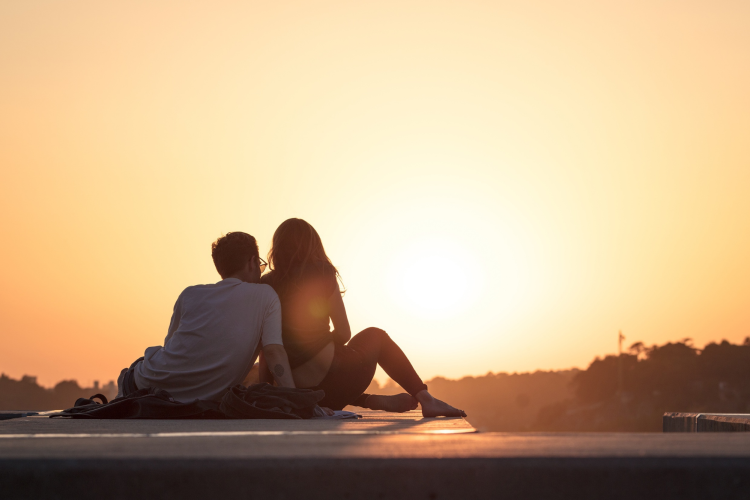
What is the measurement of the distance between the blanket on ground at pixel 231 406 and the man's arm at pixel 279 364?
0.34m

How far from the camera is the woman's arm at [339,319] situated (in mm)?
5264

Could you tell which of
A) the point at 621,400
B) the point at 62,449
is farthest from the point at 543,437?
the point at 621,400

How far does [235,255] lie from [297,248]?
49 centimetres

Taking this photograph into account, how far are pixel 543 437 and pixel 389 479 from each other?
790mm

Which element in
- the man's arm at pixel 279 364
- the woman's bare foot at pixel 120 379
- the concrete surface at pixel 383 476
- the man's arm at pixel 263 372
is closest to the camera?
the concrete surface at pixel 383 476

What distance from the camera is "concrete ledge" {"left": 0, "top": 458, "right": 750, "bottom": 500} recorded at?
172 centimetres

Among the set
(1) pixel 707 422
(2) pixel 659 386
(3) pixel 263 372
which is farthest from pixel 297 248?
(2) pixel 659 386

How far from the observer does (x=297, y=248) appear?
5.33m

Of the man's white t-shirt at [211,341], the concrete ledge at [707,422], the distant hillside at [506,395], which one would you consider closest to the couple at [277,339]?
the man's white t-shirt at [211,341]

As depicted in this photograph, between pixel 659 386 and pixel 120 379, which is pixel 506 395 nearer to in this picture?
pixel 659 386

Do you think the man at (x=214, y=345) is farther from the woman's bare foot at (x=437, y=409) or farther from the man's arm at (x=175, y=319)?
the woman's bare foot at (x=437, y=409)

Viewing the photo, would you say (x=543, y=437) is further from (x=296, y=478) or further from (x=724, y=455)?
(x=296, y=478)

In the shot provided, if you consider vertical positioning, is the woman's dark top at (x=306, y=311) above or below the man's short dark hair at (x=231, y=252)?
below

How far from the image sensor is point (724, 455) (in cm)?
176
